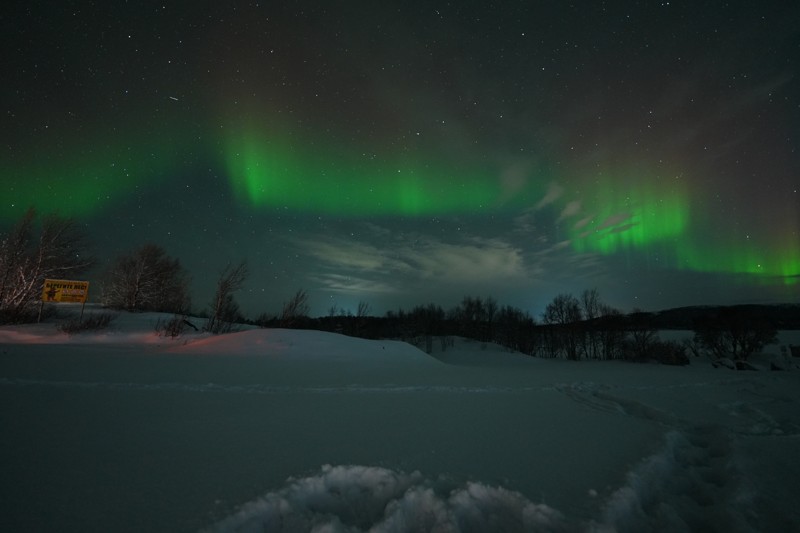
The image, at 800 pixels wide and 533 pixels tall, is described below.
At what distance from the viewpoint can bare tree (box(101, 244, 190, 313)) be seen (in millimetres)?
32156

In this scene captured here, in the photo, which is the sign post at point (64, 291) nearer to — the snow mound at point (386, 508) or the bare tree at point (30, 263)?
the bare tree at point (30, 263)

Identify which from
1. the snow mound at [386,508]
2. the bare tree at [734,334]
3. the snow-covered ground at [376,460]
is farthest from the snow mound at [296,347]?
the bare tree at [734,334]

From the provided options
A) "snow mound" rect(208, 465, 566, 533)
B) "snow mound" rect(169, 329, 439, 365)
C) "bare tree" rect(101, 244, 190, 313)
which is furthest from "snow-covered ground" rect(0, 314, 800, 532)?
"bare tree" rect(101, 244, 190, 313)

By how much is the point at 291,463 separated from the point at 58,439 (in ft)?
7.22

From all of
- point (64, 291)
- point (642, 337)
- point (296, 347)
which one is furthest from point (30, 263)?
point (642, 337)

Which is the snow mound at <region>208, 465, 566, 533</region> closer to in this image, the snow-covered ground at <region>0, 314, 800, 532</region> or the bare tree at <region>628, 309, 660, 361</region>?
the snow-covered ground at <region>0, 314, 800, 532</region>

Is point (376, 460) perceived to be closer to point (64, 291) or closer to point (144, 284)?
point (64, 291)

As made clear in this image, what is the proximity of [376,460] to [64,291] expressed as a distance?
94.5 ft

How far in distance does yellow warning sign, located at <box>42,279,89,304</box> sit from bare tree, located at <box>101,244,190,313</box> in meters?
10.8

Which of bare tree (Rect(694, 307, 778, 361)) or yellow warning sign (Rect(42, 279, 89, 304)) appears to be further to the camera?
bare tree (Rect(694, 307, 778, 361))

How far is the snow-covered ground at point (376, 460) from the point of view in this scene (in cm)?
189

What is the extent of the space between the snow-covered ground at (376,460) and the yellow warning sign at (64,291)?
20967mm

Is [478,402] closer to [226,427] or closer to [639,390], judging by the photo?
[226,427]

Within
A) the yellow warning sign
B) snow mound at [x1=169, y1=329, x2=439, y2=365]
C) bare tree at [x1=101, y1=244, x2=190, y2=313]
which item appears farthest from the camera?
bare tree at [x1=101, y1=244, x2=190, y2=313]
